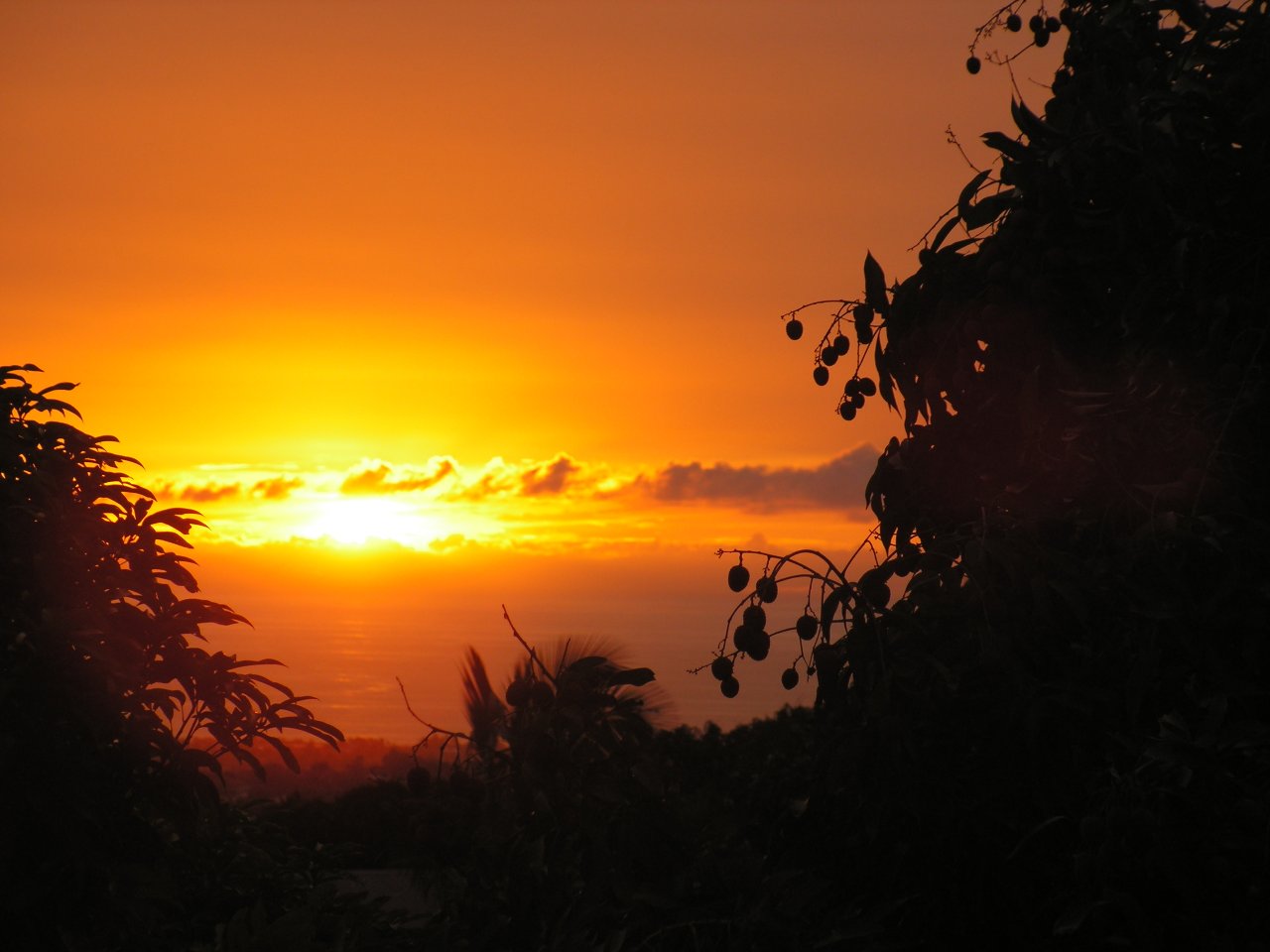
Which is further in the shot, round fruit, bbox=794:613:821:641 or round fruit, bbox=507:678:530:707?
round fruit, bbox=794:613:821:641

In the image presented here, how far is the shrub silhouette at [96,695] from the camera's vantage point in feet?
18.0

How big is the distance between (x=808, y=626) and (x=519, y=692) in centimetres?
95

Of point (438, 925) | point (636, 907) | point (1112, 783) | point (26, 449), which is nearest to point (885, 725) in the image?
point (1112, 783)

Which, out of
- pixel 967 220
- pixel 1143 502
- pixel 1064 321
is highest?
pixel 967 220

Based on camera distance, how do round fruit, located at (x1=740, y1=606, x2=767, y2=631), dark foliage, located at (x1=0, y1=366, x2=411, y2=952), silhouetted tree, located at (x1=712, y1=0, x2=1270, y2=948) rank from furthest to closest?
dark foliage, located at (x1=0, y1=366, x2=411, y2=952) < round fruit, located at (x1=740, y1=606, x2=767, y2=631) < silhouetted tree, located at (x1=712, y1=0, x2=1270, y2=948)

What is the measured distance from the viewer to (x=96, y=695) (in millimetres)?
5570

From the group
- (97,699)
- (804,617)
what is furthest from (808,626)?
(97,699)

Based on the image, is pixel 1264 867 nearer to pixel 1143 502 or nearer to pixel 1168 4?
pixel 1143 502

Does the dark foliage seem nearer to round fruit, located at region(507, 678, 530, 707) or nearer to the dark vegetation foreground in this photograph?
the dark vegetation foreground

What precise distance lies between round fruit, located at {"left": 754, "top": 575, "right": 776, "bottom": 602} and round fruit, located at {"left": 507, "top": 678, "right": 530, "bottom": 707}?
Result: 2.53 ft

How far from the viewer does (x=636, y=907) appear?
3691 mm

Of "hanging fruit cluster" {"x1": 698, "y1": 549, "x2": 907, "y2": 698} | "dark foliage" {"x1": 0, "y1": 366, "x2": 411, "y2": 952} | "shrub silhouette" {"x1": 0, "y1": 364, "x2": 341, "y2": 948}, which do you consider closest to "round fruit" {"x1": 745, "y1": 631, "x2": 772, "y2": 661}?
"hanging fruit cluster" {"x1": 698, "y1": 549, "x2": 907, "y2": 698}

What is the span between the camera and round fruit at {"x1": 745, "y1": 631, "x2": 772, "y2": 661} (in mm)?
3750

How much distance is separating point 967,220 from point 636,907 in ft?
8.55
